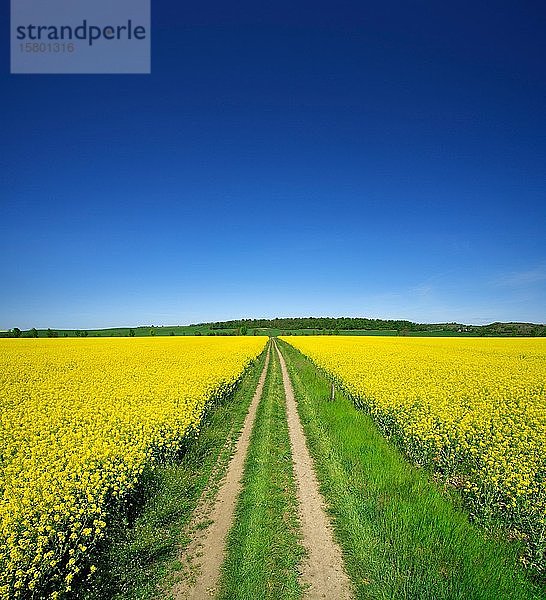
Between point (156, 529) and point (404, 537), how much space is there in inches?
156

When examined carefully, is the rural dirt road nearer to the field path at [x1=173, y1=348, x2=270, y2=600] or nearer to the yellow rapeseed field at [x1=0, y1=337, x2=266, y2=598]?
the field path at [x1=173, y1=348, x2=270, y2=600]

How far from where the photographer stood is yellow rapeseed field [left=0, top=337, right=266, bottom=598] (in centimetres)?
454

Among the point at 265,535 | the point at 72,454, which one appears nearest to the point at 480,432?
the point at 265,535

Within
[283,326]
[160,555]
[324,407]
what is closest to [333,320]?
[283,326]

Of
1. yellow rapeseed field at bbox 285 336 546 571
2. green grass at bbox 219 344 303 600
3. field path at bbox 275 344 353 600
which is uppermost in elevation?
yellow rapeseed field at bbox 285 336 546 571

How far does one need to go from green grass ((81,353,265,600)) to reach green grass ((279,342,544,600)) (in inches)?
102

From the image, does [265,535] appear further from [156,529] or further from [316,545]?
[156,529]

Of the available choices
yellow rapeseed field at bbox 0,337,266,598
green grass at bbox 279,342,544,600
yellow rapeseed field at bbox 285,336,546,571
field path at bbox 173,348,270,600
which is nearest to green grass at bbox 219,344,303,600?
field path at bbox 173,348,270,600

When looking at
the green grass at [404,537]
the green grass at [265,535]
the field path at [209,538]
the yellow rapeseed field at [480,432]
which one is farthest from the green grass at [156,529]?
the yellow rapeseed field at [480,432]

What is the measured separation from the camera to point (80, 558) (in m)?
5.03

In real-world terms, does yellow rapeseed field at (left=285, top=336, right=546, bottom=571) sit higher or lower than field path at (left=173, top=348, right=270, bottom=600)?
higher

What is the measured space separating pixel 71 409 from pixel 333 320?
130m

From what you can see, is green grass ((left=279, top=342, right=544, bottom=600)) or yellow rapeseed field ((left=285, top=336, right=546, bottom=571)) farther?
yellow rapeseed field ((left=285, top=336, right=546, bottom=571))

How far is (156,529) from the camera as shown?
621cm
